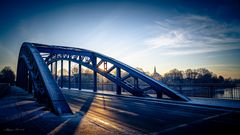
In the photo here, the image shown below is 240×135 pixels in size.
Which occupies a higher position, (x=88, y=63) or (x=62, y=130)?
(x=88, y=63)

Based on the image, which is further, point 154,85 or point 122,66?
point 122,66

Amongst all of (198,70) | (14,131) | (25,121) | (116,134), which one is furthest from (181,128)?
(198,70)

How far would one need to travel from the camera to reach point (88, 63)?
80.2 feet

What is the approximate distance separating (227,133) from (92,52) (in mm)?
21026

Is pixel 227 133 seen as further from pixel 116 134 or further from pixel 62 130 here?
pixel 62 130

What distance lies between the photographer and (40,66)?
36.2ft

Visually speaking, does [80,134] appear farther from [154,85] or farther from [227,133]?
[154,85]

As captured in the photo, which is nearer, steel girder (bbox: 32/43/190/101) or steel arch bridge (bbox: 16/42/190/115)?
steel arch bridge (bbox: 16/42/190/115)

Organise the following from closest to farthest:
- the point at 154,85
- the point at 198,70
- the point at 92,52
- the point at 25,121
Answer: the point at 25,121 → the point at 154,85 → the point at 92,52 → the point at 198,70

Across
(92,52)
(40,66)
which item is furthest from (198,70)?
(40,66)

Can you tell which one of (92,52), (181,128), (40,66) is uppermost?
(92,52)

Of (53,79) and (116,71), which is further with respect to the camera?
(116,71)

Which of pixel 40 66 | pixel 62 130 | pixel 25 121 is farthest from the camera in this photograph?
pixel 40 66

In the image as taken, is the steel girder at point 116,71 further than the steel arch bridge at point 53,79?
Yes
